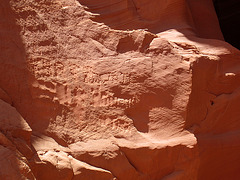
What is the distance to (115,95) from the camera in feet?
10.6

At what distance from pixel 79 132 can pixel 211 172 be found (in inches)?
48.3

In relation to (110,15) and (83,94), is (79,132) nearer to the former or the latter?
(83,94)

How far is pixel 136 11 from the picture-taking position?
373 centimetres

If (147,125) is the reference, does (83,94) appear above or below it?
above

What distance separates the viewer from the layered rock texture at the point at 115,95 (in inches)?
120

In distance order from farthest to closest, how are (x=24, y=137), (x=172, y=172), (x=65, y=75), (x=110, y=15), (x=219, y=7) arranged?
(x=219, y=7) → (x=110, y=15) → (x=65, y=75) → (x=172, y=172) → (x=24, y=137)

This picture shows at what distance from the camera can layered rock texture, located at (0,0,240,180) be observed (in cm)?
306

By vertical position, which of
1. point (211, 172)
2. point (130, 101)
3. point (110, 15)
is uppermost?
point (110, 15)

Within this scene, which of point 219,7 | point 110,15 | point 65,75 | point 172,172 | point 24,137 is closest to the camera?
point 24,137

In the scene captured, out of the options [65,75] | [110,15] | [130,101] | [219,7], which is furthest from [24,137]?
[219,7]

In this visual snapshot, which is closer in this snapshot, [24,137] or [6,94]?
[24,137]

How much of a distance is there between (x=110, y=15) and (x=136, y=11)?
285 mm

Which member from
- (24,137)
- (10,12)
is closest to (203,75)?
(24,137)

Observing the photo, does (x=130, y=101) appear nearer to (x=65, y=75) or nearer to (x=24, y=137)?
(x=65, y=75)
